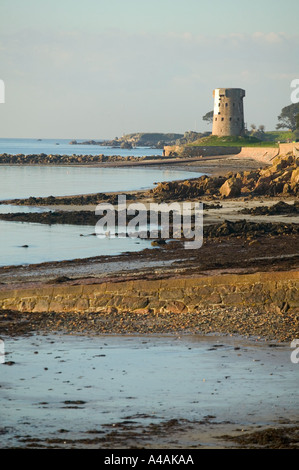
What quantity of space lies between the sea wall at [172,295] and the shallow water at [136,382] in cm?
186

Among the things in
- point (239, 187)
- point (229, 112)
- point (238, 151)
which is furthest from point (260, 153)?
point (239, 187)

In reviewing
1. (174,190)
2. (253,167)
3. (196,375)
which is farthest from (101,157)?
(196,375)

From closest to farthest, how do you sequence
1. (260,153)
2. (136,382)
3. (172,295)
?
(136,382) < (172,295) < (260,153)

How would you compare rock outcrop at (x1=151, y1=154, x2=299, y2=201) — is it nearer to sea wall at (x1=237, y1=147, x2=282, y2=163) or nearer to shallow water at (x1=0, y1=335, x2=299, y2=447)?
shallow water at (x1=0, y1=335, x2=299, y2=447)

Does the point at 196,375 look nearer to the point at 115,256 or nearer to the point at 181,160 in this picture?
the point at 115,256

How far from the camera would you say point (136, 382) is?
1002 centimetres

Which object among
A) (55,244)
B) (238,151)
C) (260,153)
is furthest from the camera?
(238,151)

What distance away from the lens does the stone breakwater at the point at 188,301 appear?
43.7 feet

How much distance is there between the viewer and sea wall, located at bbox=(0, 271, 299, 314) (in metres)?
13.9

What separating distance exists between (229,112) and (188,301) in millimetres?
96515

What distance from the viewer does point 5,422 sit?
8398 millimetres

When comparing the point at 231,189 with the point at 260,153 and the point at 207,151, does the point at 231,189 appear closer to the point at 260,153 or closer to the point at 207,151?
the point at 260,153

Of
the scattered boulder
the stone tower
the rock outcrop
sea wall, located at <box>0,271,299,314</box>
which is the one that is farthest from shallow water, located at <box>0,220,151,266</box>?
the stone tower
